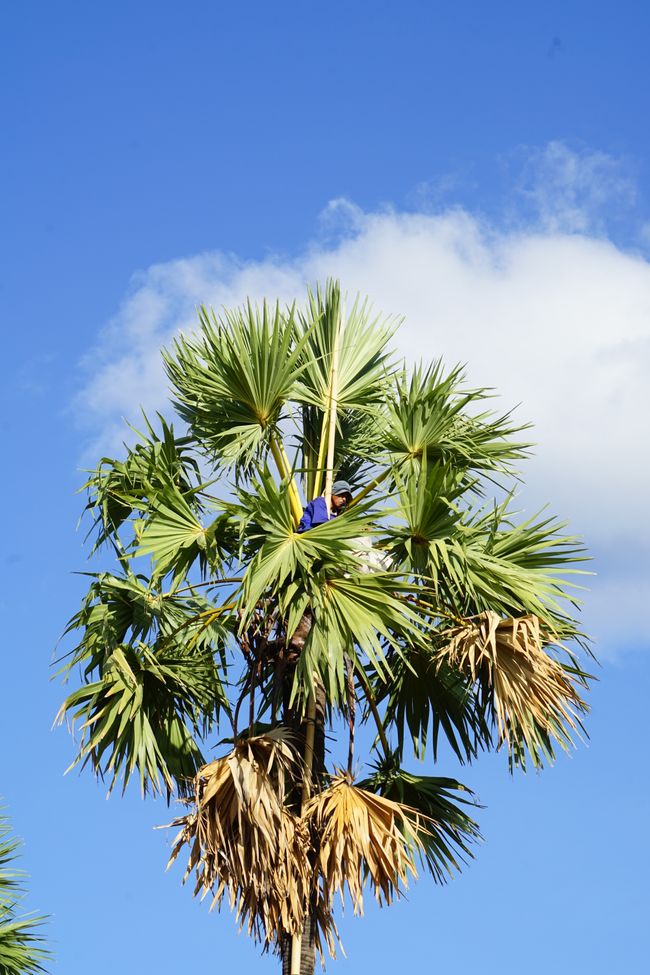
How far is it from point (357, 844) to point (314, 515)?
2.22 metres

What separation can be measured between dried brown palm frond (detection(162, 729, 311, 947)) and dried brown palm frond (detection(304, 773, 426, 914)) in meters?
0.15

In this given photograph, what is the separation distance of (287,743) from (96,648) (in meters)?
1.68

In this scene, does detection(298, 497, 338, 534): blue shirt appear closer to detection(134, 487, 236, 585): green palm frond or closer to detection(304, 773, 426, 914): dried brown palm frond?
detection(134, 487, 236, 585): green palm frond

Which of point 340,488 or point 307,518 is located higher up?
point 340,488

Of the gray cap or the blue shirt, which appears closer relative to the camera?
the blue shirt

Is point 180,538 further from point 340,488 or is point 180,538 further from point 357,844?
point 357,844

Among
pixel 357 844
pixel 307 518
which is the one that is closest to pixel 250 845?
pixel 357 844

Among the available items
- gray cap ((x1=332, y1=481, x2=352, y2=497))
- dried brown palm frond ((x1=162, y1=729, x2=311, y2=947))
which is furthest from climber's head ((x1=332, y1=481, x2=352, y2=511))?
dried brown palm frond ((x1=162, y1=729, x2=311, y2=947))

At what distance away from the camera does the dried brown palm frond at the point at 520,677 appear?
9211 millimetres

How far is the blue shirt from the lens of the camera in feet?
31.5

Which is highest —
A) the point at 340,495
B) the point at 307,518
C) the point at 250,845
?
the point at 340,495

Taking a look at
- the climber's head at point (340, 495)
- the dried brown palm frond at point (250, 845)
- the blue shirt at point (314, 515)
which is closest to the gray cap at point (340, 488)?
the climber's head at point (340, 495)

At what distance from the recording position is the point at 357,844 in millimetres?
8898

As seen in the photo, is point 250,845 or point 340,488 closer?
point 250,845
